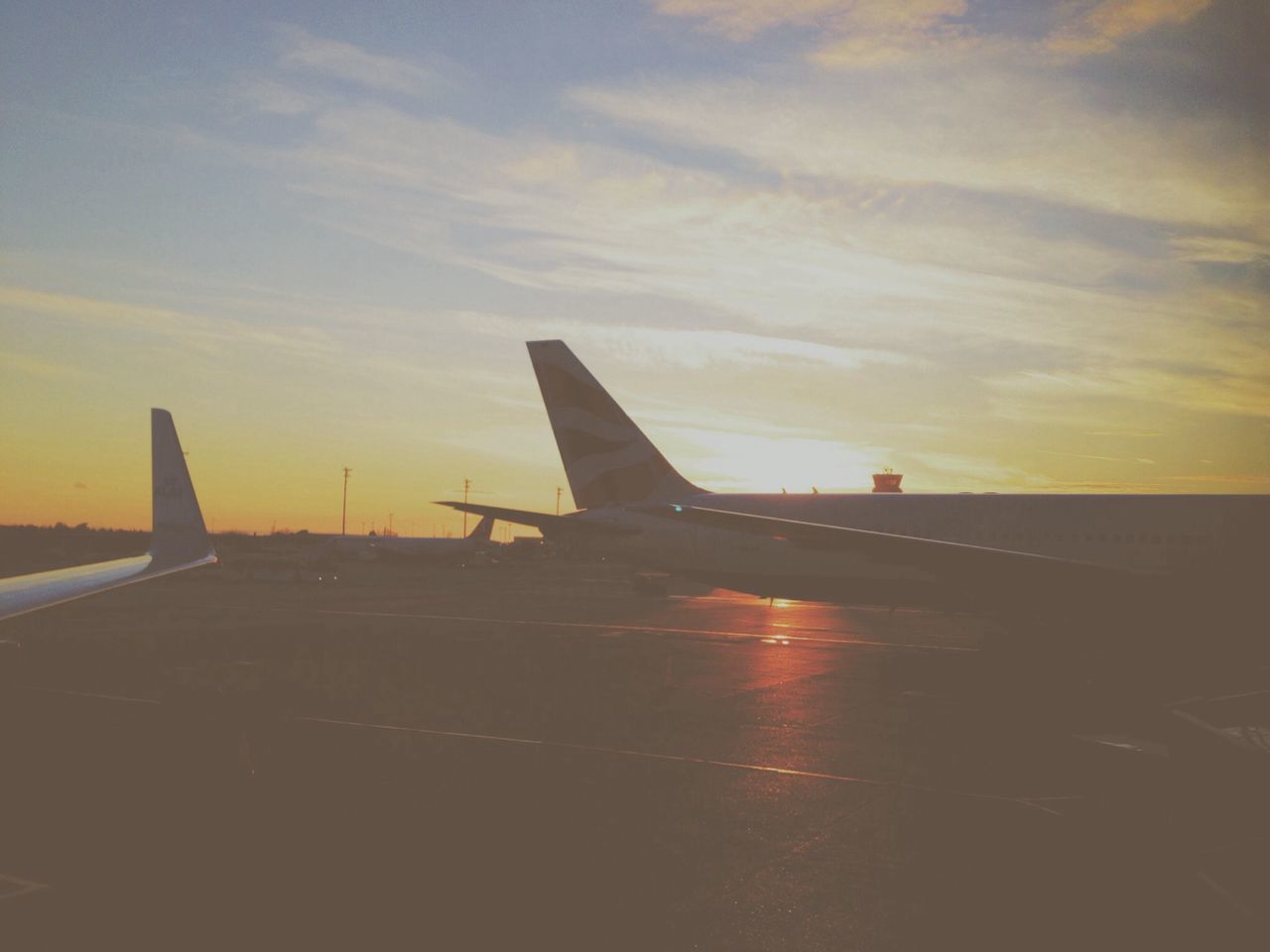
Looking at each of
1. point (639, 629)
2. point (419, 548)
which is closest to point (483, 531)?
point (419, 548)

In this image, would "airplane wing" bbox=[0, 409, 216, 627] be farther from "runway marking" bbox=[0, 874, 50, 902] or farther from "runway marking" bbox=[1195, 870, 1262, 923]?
"runway marking" bbox=[1195, 870, 1262, 923]

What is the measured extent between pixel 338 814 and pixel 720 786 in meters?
4.21

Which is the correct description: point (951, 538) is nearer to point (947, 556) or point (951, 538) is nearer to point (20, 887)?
point (947, 556)

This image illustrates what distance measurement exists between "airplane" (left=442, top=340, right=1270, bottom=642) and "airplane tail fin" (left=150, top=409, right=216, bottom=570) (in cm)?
885

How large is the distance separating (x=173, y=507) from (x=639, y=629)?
2144cm

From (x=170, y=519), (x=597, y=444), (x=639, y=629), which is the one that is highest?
(x=597, y=444)

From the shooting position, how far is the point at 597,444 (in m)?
29.2

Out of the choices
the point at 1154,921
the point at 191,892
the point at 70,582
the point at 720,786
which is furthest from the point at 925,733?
the point at 70,582

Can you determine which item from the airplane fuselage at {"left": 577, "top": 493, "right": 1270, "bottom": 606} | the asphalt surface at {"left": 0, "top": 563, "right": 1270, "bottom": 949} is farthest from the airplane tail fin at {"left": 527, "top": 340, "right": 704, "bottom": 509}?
the asphalt surface at {"left": 0, "top": 563, "right": 1270, "bottom": 949}

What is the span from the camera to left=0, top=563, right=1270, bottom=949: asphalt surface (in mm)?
7098

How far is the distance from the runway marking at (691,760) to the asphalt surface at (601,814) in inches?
2.6

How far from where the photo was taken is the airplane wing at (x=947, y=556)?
736 inches

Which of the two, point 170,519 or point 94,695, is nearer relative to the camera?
point 170,519

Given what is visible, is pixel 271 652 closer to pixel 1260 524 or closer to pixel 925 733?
pixel 925 733
